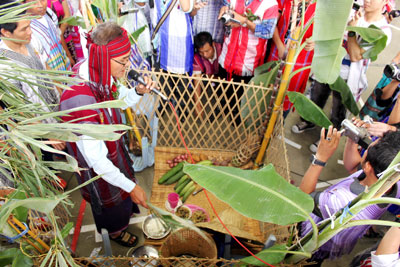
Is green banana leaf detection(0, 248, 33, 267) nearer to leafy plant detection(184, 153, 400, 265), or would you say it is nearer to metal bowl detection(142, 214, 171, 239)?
leafy plant detection(184, 153, 400, 265)

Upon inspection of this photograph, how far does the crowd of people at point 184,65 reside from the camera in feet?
4.77

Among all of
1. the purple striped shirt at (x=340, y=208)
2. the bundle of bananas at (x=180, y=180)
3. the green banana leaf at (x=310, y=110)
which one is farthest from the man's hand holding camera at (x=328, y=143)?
the bundle of bananas at (x=180, y=180)

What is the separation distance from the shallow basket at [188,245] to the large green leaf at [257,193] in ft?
2.29

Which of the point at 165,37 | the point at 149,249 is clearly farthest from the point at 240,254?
the point at 165,37

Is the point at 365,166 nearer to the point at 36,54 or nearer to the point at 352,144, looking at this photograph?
the point at 352,144

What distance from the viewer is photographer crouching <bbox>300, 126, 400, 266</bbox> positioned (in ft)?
4.34

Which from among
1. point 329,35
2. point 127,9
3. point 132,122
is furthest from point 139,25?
point 329,35

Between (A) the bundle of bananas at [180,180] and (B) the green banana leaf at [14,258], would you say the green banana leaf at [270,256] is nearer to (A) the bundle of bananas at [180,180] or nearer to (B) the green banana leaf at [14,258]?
(B) the green banana leaf at [14,258]

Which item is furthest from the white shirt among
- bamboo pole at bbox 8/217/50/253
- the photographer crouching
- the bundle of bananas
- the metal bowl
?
the photographer crouching

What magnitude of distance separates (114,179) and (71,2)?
2179 mm

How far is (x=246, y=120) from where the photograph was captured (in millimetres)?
2580

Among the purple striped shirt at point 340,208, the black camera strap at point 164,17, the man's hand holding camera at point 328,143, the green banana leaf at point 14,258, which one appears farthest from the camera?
the black camera strap at point 164,17

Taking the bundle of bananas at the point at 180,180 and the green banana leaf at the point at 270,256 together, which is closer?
the green banana leaf at the point at 270,256

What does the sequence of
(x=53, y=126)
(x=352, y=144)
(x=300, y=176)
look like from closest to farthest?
(x=53, y=126)
(x=352, y=144)
(x=300, y=176)
